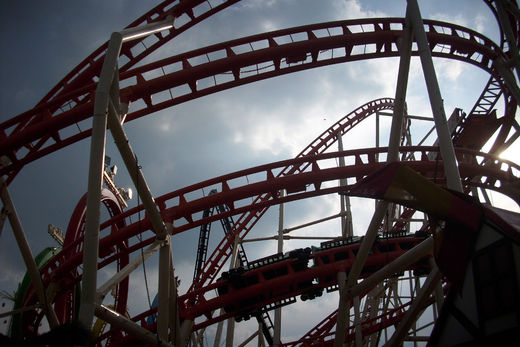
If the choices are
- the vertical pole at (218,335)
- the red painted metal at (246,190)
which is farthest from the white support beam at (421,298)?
the vertical pole at (218,335)

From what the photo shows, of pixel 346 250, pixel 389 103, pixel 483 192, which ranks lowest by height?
pixel 346 250

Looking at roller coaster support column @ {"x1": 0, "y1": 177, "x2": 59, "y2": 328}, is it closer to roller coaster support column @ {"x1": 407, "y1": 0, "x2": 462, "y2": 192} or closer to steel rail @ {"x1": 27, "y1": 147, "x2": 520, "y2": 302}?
steel rail @ {"x1": 27, "y1": 147, "x2": 520, "y2": 302}

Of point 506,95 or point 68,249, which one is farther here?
point 506,95

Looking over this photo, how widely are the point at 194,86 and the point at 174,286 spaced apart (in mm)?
4226

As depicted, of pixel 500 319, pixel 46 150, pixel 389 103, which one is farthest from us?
pixel 389 103

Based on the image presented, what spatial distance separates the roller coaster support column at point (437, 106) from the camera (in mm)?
5145

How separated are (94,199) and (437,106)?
16.0ft

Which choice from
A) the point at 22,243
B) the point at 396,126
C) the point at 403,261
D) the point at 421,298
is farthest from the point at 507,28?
the point at 22,243

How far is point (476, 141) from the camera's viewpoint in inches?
559

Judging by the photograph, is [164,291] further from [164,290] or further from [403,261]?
[403,261]

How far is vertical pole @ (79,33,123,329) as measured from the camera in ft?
14.2

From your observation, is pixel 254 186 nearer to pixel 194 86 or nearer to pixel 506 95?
pixel 194 86

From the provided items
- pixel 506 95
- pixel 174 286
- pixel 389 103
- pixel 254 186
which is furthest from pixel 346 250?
pixel 389 103

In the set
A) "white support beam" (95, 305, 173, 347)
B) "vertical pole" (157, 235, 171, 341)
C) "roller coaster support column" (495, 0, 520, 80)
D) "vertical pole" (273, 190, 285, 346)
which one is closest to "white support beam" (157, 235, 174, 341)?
"vertical pole" (157, 235, 171, 341)
